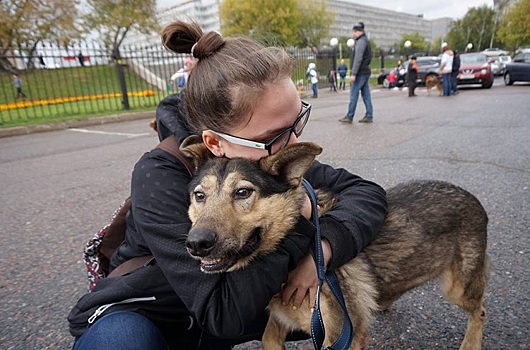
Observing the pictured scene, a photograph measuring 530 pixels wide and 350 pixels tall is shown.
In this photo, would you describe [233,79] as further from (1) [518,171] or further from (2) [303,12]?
(2) [303,12]

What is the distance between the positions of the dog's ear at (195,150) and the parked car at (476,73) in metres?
23.2

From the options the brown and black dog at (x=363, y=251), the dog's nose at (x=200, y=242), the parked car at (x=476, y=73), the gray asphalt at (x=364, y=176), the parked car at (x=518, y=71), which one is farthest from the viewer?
the parked car at (x=518, y=71)

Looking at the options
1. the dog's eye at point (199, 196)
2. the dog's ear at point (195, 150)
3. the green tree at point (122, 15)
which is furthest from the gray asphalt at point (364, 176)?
the green tree at point (122, 15)

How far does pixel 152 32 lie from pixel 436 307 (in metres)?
46.0

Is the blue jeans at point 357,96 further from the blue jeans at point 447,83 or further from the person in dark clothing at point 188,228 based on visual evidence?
the person in dark clothing at point 188,228

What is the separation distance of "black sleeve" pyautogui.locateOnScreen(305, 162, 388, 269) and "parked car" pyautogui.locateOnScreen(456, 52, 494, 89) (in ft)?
73.7

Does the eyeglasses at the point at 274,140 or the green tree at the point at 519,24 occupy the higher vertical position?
the green tree at the point at 519,24

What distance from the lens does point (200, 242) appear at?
1.56 metres

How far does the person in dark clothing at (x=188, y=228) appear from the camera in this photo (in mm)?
1694

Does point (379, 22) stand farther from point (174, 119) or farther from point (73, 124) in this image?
point (174, 119)

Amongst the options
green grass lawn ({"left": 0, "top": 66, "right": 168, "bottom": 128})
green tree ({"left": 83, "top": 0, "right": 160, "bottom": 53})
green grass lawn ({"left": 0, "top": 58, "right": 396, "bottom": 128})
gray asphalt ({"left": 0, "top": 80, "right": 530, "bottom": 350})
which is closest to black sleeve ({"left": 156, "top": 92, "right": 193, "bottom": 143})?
gray asphalt ({"left": 0, "top": 80, "right": 530, "bottom": 350})

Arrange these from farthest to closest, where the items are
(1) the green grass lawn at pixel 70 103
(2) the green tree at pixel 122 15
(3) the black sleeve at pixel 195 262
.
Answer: (2) the green tree at pixel 122 15 < (1) the green grass lawn at pixel 70 103 < (3) the black sleeve at pixel 195 262

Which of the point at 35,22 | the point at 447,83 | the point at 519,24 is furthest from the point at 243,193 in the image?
the point at 519,24

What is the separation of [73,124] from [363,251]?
1389cm
